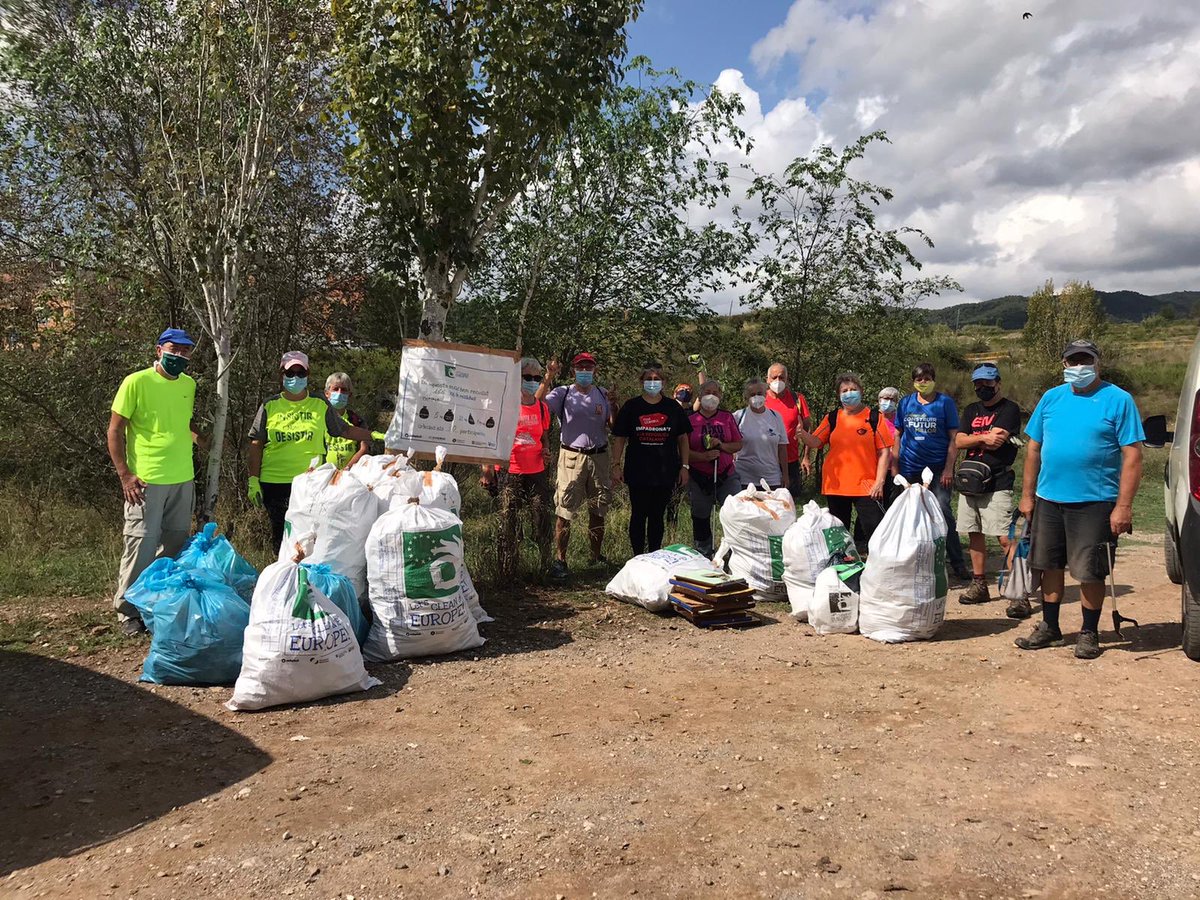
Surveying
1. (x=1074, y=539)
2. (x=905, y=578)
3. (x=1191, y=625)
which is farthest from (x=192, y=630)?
(x=1191, y=625)

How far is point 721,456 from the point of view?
24.4 ft

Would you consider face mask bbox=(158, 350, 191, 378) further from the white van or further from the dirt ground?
the white van

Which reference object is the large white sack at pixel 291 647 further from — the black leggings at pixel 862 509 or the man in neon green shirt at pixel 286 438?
the black leggings at pixel 862 509

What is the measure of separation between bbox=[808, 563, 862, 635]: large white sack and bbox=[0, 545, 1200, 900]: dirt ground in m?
0.37

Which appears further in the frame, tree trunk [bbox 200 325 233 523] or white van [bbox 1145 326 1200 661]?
tree trunk [bbox 200 325 233 523]

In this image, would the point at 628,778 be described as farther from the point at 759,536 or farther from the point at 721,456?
the point at 721,456

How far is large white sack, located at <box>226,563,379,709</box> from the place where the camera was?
4.16 meters

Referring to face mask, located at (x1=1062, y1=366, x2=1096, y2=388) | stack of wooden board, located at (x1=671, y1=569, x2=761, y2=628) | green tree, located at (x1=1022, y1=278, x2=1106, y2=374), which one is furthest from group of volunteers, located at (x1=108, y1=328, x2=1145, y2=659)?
green tree, located at (x1=1022, y1=278, x2=1106, y2=374)

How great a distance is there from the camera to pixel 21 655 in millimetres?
5090

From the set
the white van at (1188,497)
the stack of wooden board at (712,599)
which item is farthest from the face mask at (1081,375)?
the stack of wooden board at (712,599)

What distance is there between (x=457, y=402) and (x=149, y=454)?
2000 mm

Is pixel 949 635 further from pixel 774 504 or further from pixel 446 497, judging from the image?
pixel 446 497

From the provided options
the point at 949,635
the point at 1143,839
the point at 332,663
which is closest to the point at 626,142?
the point at 949,635

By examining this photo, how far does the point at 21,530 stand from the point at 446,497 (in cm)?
476
